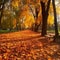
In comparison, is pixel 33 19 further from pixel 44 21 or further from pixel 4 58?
pixel 4 58

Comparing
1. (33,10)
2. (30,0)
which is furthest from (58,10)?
(30,0)

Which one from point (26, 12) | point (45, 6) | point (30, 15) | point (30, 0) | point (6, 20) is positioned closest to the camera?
point (30, 0)

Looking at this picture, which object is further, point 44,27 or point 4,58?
point 44,27

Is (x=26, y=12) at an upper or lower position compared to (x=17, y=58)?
upper

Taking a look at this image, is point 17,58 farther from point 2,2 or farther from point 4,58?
point 2,2

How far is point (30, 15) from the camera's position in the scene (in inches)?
1687

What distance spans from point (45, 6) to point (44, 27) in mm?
2736

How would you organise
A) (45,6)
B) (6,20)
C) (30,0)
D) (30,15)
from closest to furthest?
(30,0) → (45,6) → (30,15) → (6,20)

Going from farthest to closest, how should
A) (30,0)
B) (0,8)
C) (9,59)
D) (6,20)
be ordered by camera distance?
(6,20)
(0,8)
(30,0)
(9,59)

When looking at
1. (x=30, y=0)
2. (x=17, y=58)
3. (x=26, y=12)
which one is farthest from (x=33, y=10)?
(x=17, y=58)

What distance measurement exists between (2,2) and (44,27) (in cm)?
673

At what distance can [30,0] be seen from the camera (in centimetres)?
2444

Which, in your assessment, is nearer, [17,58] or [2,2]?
[17,58]

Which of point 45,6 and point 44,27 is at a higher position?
point 45,6
